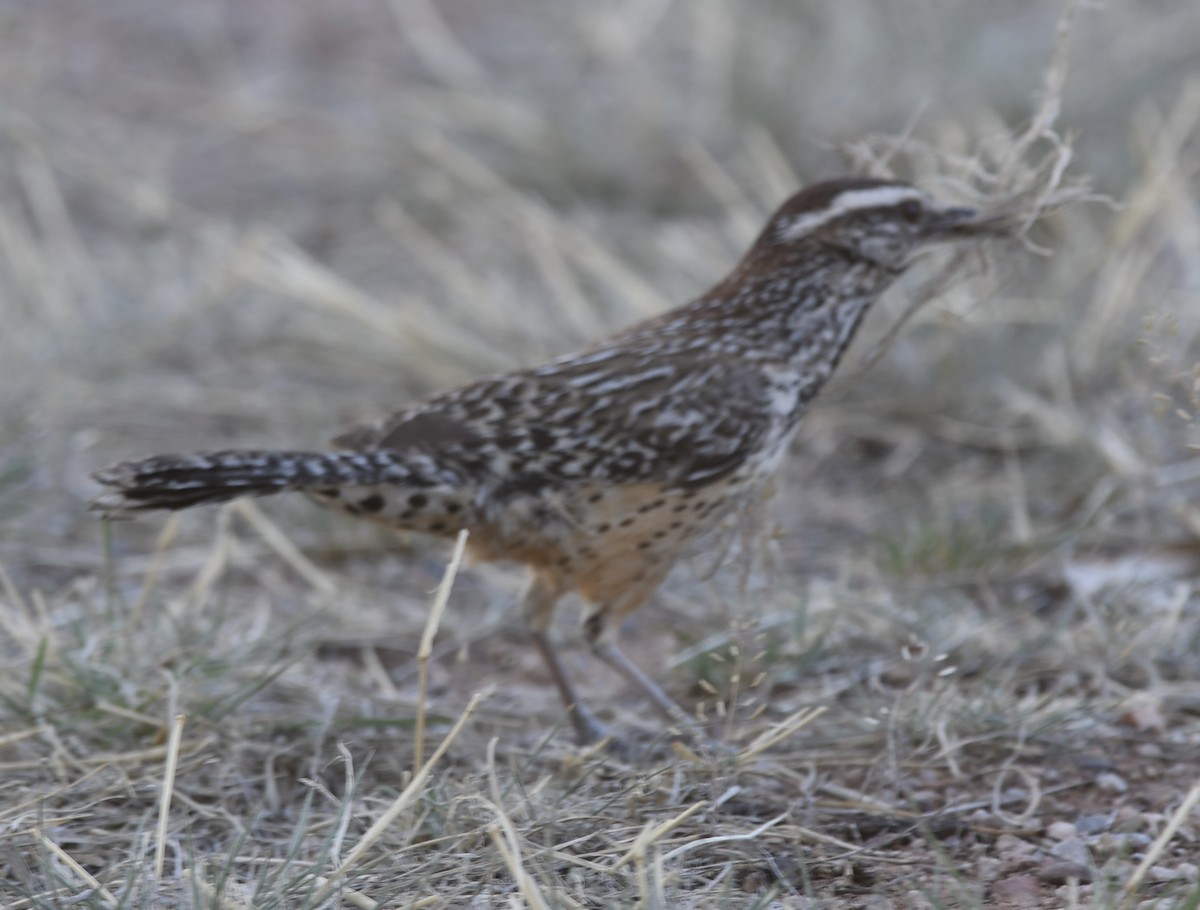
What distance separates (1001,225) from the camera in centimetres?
389

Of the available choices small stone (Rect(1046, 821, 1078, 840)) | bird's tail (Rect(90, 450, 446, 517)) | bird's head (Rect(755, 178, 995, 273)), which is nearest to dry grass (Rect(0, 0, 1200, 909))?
small stone (Rect(1046, 821, 1078, 840))

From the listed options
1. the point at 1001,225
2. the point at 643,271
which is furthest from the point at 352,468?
the point at 643,271

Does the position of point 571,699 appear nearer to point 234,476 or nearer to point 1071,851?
point 234,476

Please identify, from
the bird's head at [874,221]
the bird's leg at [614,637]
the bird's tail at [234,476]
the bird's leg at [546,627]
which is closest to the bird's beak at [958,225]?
the bird's head at [874,221]

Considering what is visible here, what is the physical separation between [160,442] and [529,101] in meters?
3.18

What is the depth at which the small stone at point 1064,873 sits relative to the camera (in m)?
2.98

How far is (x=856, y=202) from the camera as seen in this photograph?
3.90m

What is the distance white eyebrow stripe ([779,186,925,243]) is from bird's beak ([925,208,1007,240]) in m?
0.07

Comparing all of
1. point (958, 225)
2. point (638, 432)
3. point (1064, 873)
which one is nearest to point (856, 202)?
point (958, 225)

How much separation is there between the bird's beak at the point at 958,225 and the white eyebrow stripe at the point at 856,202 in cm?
7

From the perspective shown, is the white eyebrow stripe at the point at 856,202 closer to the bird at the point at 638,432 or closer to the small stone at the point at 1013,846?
the bird at the point at 638,432

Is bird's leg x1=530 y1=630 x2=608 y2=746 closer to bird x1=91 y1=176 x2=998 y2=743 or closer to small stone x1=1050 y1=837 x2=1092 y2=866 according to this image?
bird x1=91 y1=176 x2=998 y2=743

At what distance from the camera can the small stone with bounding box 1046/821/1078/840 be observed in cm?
318

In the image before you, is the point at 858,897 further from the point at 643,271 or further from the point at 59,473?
the point at 643,271
